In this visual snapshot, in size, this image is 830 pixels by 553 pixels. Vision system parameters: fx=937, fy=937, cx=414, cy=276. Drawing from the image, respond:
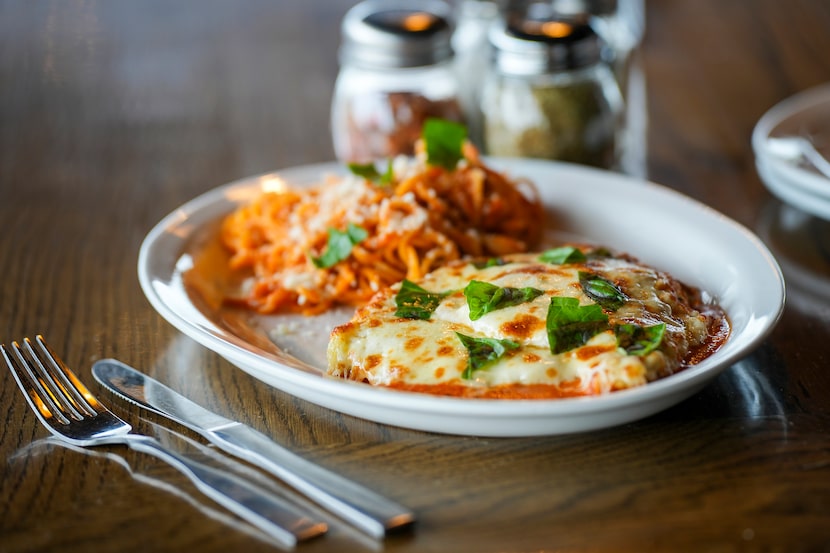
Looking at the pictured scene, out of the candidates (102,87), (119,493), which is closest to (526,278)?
(119,493)

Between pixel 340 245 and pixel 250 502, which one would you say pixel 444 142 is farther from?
pixel 250 502

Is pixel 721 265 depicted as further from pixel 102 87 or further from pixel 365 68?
pixel 102 87

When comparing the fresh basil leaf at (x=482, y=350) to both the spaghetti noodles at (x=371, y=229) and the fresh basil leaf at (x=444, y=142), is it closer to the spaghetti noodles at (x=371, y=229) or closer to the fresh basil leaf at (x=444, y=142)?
the spaghetti noodles at (x=371, y=229)

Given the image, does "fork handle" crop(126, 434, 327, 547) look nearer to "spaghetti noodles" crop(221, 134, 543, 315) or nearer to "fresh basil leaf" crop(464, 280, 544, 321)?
"fresh basil leaf" crop(464, 280, 544, 321)

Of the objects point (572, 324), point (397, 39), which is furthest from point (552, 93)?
point (572, 324)

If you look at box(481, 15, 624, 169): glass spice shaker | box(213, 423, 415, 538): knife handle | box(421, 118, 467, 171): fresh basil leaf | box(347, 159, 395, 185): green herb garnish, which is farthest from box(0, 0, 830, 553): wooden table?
box(421, 118, 467, 171): fresh basil leaf
